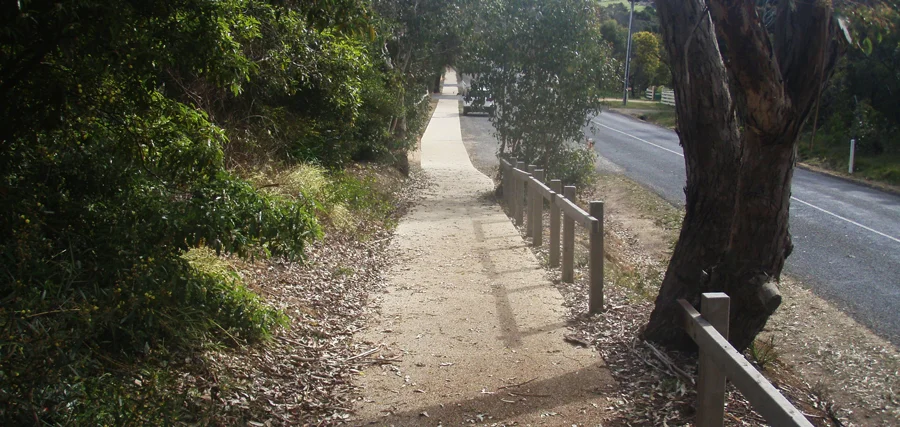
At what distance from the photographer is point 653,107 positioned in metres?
51.1

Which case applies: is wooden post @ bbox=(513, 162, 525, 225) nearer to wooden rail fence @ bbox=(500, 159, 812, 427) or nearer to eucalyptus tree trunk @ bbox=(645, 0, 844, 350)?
wooden rail fence @ bbox=(500, 159, 812, 427)

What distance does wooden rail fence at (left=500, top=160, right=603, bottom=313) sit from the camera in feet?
22.7

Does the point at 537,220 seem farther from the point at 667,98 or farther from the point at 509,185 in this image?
the point at 667,98

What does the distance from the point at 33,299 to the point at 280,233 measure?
148 cm

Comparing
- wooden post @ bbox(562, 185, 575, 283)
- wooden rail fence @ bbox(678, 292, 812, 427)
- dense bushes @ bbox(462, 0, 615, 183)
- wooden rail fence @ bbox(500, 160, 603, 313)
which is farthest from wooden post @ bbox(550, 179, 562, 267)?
dense bushes @ bbox(462, 0, 615, 183)

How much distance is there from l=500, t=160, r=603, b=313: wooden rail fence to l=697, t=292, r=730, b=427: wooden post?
2541mm

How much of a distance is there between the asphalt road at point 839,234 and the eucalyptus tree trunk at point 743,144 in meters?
3.62

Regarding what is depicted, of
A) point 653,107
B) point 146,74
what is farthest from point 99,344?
point 653,107

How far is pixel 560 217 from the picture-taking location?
9.12 meters

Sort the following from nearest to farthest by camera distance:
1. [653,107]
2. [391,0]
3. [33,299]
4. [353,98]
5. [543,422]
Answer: [33,299], [543,422], [353,98], [391,0], [653,107]

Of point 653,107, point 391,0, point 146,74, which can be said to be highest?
point 391,0

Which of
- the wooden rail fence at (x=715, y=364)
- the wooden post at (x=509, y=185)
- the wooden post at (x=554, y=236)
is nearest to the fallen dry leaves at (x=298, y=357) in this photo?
the wooden post at (x=554, y=236)

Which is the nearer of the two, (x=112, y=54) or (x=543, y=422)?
(x=112, y=54)

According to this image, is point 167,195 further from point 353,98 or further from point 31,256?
point 353,98
